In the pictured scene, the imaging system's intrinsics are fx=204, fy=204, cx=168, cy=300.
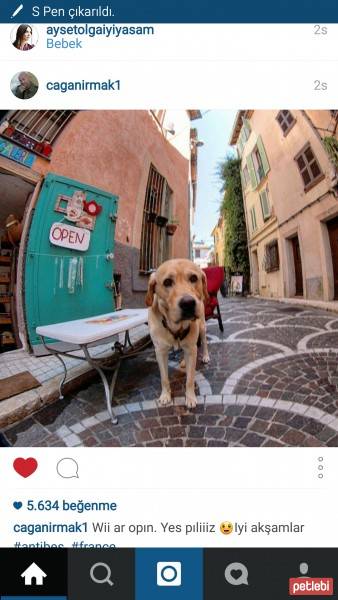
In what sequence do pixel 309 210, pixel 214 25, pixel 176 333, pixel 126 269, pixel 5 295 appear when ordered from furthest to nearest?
1. pixel 5 295
2. pixel 309 210
3. pixel 126 269
4. pixel 176 333
5. pixel 214 25

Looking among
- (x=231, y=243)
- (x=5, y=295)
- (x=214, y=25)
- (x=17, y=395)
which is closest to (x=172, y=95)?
(x=214, y=25)

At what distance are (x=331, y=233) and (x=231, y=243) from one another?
637 cm

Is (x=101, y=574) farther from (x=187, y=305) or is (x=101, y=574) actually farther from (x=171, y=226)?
(x=171, y=226)

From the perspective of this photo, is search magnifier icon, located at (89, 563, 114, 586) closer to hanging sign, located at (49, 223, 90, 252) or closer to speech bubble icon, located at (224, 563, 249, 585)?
speech bubble icon, located at (224, 563, 249, 585)

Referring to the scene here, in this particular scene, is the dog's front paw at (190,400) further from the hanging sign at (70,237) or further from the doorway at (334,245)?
the doorway at (334,245)

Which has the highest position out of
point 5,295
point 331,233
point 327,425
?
point 331,233

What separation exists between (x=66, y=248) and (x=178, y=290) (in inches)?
45.6

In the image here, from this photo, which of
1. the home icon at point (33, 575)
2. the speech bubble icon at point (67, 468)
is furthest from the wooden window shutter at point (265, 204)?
the home icon at point (33, 575)

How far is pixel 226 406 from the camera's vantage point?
4.98 ft

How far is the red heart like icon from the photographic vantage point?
80 centimetres

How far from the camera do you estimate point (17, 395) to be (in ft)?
5.40

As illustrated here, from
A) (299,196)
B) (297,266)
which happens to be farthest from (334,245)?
(299,196)

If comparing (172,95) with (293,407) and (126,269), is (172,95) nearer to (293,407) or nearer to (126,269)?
(126,269)

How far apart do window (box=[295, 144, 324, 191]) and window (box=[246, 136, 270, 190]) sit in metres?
0.64
